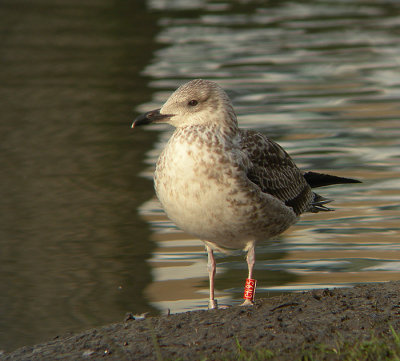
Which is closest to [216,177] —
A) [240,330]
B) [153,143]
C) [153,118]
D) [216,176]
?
[216,176]

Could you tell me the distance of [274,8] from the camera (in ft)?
92.8

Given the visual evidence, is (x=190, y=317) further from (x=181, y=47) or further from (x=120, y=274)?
(x=181, y=47)

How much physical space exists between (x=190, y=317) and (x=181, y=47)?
15577 mm

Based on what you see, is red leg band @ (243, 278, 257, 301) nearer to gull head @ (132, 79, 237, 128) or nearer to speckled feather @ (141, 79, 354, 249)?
speckled feather @ (141, 79, 354, 249)

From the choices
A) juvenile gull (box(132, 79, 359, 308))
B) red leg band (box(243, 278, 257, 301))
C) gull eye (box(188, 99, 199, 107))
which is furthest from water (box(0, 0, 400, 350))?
gull eye (box(188, 99, 199, 107))

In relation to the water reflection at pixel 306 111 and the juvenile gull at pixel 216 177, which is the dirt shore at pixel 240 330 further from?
the water reflection at pixel 306 111

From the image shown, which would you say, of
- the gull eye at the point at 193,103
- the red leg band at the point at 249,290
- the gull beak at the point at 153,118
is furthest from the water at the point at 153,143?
the gull eye at the point at 193,103

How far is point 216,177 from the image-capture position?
7.11 meters

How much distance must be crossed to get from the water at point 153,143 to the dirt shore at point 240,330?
1.01 meters

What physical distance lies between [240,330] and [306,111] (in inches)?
375

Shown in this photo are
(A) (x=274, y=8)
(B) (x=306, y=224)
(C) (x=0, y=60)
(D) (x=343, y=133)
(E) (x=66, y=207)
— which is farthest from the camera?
(A) (x=274, y=8)

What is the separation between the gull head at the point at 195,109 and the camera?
25.0ft

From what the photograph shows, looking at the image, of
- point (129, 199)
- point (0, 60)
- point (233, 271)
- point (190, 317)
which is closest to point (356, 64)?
point (0, 60)

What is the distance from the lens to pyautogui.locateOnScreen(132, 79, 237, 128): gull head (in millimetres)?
7621
